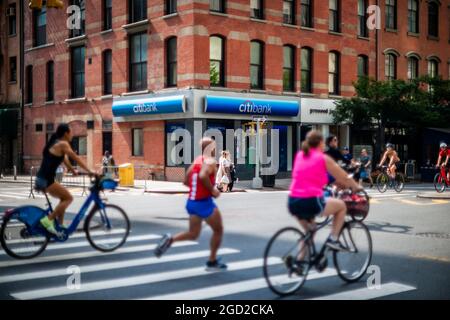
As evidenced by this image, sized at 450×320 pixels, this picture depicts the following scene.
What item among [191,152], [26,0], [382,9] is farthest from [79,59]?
[382,9]

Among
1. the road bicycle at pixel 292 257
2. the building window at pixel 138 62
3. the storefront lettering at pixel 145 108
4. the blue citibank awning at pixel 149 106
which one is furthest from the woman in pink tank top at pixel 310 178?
the building window at pixel 138 62

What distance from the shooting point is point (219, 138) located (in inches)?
1095

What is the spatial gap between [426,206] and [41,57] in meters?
27.4

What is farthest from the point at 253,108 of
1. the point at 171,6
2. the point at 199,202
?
the point at 199,202

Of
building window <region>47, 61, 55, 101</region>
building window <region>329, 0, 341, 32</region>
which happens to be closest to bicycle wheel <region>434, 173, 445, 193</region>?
building window <region>329, 0, 341, 32</region>

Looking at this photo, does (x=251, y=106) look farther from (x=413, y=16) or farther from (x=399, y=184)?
(x=413, y=16)

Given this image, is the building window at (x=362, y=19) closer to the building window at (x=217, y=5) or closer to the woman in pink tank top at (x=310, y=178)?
the building window at (x=217, y=5)

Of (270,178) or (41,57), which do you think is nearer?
(270,178)

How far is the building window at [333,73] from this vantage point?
107 ft

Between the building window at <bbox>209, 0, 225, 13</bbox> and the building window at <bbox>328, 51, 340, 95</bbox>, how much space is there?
8129mm

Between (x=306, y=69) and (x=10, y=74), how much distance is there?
74.4ft

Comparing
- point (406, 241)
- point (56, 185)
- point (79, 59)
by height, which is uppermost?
point (79, 59)
